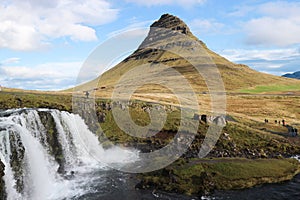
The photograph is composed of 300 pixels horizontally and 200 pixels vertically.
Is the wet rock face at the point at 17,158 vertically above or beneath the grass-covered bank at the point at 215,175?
above

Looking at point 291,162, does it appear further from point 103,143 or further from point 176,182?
point 103,143

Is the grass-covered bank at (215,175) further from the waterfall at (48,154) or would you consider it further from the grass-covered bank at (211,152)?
the waterfall at (48,154)

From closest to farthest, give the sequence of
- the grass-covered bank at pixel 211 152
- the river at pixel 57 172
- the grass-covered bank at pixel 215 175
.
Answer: the river at pixel 57 172, the grass-covered bank at pixel 215 175, the grass-covered bank at pixel 211 152

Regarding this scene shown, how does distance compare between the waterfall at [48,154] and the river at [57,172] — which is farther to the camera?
the waterfall at [48,154]

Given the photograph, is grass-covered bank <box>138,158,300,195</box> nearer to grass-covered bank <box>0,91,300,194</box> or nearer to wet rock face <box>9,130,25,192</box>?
grass-covered bank <box>0,91,300,194</box>


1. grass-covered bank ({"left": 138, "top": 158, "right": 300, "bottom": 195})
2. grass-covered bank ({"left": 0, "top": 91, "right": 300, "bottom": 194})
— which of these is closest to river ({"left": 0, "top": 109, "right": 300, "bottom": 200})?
grass-covered bank ({"left": 138, "top": 158, "right": 300, "bottom": 195})

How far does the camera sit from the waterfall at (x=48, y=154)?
34625mm

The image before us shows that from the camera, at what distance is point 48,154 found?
4359 cm

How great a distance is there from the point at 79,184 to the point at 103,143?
2122 centimetres

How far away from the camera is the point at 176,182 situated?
3647 centimetres

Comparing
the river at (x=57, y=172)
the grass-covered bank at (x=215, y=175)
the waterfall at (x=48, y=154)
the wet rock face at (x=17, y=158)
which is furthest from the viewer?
the grass-covered bank at (x=215, y=175)

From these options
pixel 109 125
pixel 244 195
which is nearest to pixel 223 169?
pixel 244 195

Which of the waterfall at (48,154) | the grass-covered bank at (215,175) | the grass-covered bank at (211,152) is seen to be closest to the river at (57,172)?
the waterfall at (48,154)

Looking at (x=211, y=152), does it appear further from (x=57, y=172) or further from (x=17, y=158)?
(x=17, y=158)
